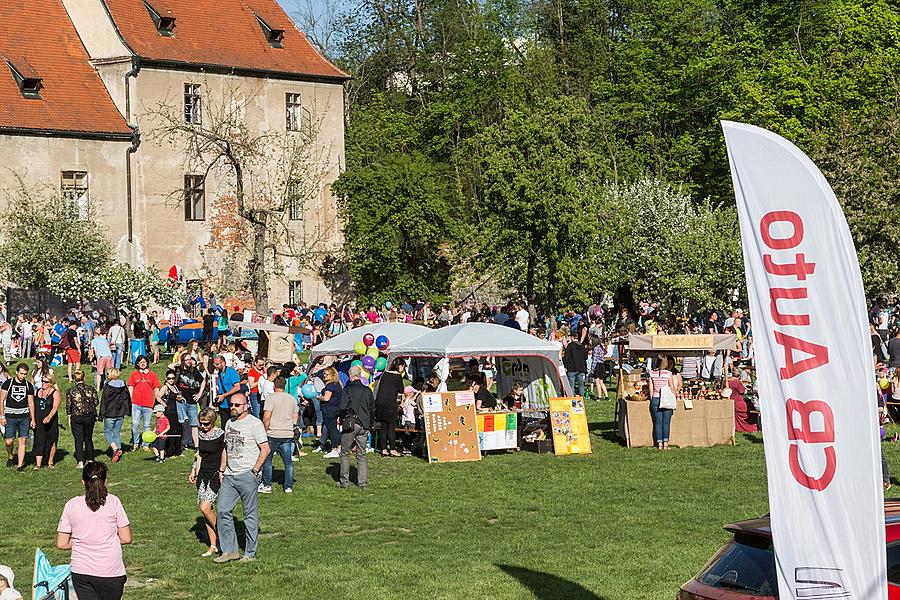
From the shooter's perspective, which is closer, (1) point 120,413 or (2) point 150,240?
(1) point 120,413

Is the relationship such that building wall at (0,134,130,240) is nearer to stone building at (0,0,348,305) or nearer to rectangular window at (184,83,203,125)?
stone building at (0,0,348,305)

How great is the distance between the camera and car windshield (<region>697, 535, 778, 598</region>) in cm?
989

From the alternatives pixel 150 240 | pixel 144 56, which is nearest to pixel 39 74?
pixel 144 56

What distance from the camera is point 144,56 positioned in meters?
54.5

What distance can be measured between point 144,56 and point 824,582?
4914cm

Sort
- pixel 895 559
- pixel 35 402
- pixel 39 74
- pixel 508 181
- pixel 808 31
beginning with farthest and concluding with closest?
pixel 808 31 → pixel 39 74 → pixel 508 181 → pixel 35 402 → pixel 895 559

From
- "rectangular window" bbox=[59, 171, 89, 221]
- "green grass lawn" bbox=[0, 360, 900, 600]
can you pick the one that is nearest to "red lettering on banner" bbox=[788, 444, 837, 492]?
"green grass lawn" bbox=[0, 360, 900, 600]

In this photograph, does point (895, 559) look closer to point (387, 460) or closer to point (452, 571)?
point (452, 571)

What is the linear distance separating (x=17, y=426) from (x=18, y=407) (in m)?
0.33

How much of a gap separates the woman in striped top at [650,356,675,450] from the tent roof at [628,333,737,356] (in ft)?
13.3

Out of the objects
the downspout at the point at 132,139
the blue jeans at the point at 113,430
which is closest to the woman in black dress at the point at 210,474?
the blue jeans at the point at 113,430

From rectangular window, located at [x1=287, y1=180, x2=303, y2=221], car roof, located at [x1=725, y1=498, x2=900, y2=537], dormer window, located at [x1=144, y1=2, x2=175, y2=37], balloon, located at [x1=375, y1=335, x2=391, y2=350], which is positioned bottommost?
car roof, located at [x1=725, y1=498, x2=900, y2=537]

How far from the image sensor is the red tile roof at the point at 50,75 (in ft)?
173

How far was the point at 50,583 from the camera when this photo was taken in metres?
12.0
